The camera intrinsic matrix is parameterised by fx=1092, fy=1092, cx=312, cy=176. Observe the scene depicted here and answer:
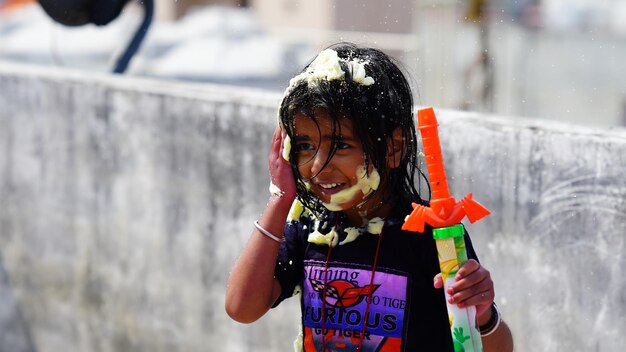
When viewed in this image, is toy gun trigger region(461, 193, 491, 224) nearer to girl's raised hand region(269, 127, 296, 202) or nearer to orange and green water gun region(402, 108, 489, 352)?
orange and green water gun region(402, 108, 489, 352)

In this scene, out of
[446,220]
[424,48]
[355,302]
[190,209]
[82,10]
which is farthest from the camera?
[424,48]

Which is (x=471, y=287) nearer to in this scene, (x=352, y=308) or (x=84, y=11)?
(x=352, y=308)

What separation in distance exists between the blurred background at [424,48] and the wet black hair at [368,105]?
3.90 meters

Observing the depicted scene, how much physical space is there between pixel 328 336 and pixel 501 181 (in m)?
1.07

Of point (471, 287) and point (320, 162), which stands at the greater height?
point (320, 162)

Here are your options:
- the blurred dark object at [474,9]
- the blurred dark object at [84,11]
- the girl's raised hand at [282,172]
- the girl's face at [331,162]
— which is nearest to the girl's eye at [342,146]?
the girl's face at [331,162]

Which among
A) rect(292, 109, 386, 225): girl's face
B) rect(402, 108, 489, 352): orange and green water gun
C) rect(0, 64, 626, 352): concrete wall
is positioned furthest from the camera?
rect(0, 64, 626, 352): concrete wall

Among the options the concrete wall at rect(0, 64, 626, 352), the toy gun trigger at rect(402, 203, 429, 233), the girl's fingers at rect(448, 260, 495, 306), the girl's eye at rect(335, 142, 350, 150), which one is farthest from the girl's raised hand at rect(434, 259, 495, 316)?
the concrete wall at rect(0, 64, 626, 352)

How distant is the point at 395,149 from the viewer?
233 cm

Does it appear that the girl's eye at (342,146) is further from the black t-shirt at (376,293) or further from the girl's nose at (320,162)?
the black t-shirt at (376,293)

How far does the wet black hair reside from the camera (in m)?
2.24

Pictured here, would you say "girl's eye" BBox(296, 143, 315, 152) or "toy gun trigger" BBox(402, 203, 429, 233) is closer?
"toy gun trigger" BBox(402, 203, 429, 233)

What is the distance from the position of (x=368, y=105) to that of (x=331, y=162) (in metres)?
0.14

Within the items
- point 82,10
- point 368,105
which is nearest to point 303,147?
point 368,105
